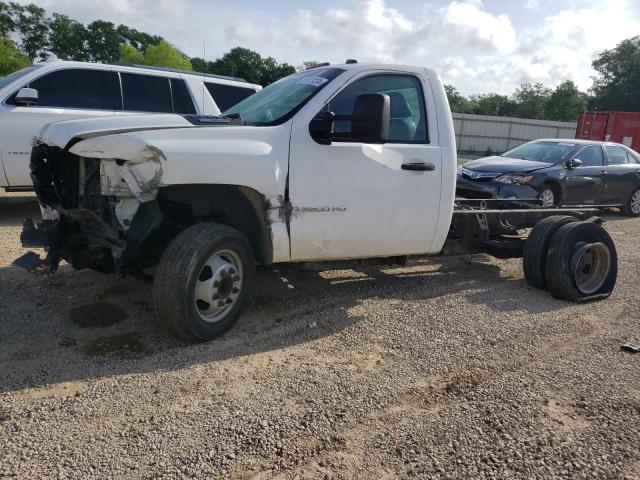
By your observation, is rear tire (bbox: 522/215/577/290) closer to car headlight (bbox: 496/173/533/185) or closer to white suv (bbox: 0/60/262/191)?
car headlight (bbox: 496/173/533/185)

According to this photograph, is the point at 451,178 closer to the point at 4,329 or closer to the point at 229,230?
the point at 229,230

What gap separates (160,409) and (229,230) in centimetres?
133

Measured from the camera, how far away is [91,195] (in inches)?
149

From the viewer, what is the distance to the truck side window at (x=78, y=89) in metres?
7.52

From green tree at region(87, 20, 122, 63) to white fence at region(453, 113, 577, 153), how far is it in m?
46.4

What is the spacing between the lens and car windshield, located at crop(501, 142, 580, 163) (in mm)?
10588

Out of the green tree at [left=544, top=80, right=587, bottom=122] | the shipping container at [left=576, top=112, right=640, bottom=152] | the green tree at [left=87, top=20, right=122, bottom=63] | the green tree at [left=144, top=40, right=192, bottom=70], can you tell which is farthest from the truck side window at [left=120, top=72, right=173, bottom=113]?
the green tree at [left=87, top=20, right=122, bottom=63]

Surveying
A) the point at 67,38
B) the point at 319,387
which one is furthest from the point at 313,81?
the point at 67,38

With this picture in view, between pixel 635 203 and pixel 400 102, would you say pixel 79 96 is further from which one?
pixel 635 203

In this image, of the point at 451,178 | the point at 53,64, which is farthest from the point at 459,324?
the point at 53,64

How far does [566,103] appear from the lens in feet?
172

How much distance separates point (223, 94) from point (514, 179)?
18.3 ft

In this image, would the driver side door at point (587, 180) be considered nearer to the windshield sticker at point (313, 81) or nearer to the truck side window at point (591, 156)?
the truck side window at point (591, 156)

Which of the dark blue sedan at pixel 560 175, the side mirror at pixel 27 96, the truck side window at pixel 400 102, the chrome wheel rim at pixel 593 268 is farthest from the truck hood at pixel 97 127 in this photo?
the dark blue sedan at pixel 560 175
